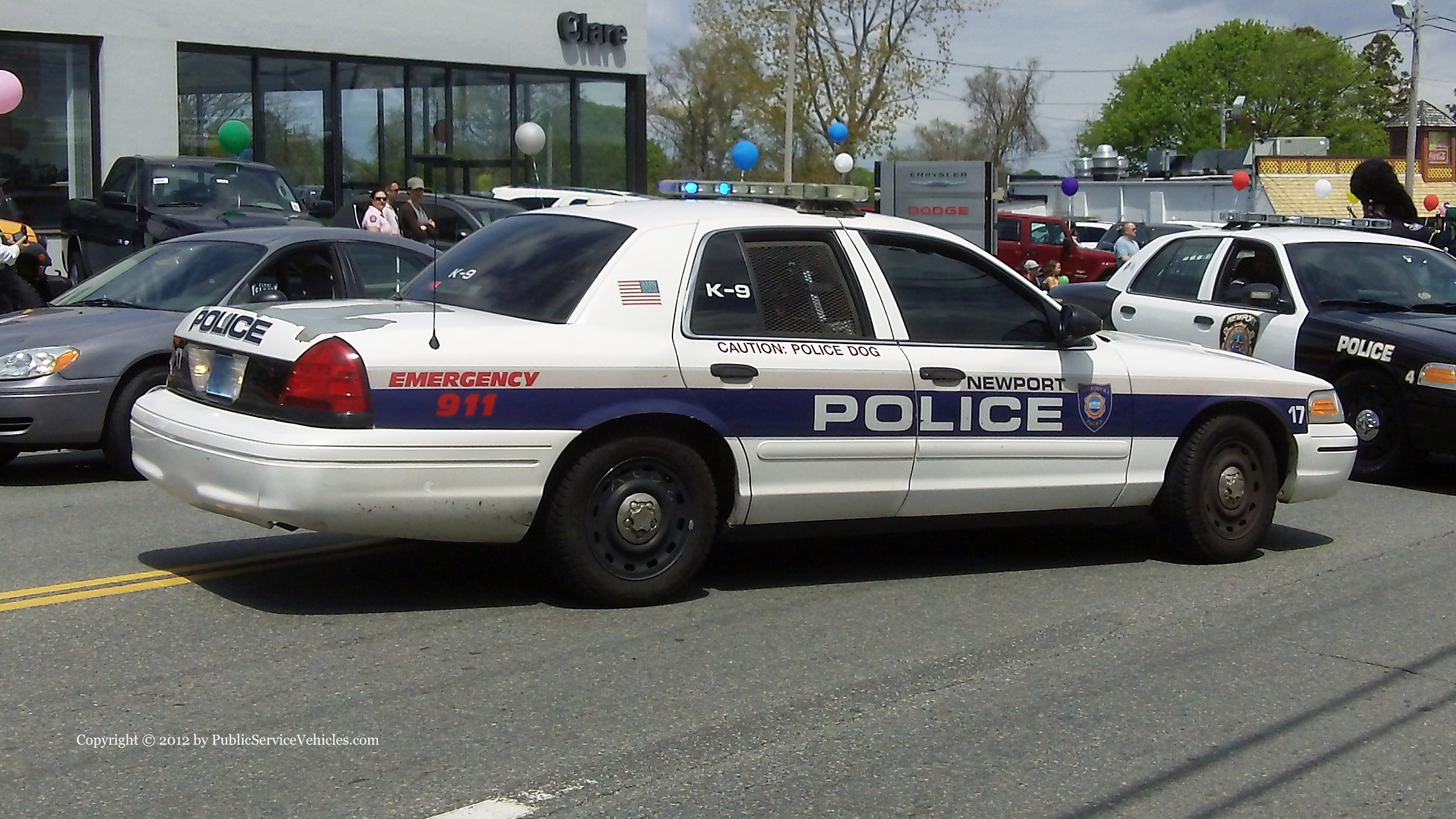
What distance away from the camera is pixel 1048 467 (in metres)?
6.95

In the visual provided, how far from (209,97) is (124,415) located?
15.3 metres

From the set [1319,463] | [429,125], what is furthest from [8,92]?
[1319,463]

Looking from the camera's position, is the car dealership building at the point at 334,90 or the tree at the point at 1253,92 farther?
the tree at the point at 1253,92

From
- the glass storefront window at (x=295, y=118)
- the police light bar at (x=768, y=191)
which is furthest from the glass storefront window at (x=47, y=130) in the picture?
the police light bar at (x=768, y=191)

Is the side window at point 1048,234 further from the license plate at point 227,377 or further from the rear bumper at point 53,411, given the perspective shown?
the license plate at point 227,377

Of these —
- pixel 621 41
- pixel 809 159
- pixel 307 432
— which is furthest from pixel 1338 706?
pixel 809 159

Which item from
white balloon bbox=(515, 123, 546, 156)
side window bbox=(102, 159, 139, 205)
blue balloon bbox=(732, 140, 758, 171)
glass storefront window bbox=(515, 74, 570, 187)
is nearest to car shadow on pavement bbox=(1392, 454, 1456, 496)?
side window bbox=(102, 159, 139, 205)

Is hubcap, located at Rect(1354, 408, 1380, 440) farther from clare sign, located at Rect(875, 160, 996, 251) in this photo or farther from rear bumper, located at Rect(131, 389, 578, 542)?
clare sign, located at Rect(875, 160, 996, 251)

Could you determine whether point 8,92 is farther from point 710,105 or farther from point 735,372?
point 710,105

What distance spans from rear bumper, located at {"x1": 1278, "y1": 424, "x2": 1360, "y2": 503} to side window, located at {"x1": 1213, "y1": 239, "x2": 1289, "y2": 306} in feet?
10.8

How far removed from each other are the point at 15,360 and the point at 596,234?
4153mm

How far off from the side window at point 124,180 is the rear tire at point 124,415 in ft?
26.4

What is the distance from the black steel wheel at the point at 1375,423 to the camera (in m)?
10.2

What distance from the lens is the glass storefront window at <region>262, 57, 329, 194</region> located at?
23.8m
